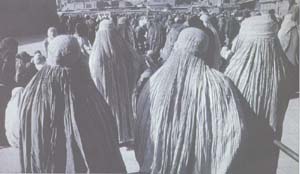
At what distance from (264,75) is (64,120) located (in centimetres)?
84

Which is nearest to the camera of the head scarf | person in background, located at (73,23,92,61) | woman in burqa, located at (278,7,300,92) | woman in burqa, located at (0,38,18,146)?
the head scarf

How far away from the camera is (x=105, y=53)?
307cm

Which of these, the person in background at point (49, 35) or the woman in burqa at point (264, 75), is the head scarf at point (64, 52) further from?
the woman in burqa at point (264, 75)

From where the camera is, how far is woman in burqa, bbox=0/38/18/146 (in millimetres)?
2285

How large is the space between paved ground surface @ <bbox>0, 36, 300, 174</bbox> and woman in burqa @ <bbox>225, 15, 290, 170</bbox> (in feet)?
0.36

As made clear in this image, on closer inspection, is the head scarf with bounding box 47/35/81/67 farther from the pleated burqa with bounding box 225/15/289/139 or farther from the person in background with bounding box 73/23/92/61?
the person in background with bounding box 73/23/92/61

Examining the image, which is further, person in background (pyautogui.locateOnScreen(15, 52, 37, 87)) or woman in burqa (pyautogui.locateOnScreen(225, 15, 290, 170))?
person in background (pyautogui.locateOnScreen(15, 52, 37, 87))

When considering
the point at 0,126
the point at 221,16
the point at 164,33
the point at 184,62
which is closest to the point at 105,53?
the point at 221,16

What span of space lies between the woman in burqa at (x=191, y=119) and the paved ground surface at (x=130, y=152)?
461 mm

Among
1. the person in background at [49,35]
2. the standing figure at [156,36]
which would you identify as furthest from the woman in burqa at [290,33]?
the standing figure at [156,36]

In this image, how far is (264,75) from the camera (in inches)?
89.7

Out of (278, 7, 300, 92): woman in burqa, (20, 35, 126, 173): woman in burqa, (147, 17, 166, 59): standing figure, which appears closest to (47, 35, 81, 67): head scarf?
(20, 35, 126, 173): woman in burqa

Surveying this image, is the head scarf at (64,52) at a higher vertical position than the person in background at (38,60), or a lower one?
higher

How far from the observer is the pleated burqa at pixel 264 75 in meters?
2.27
